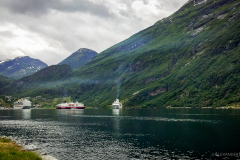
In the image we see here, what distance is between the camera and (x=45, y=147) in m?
60.1

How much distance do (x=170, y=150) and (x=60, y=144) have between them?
34916 millimetres

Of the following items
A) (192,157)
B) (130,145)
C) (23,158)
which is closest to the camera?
(23,158)

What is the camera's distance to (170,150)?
5372cm

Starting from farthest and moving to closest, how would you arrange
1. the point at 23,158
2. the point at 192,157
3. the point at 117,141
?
the point at 117,141, the point at 192,157, the point at 23,158

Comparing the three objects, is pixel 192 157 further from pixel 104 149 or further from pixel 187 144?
pixel 104 149

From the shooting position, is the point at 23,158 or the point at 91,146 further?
the point at 91,146

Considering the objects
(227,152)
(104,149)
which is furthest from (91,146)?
(227,152)

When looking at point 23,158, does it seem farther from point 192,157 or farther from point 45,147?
point 192,157

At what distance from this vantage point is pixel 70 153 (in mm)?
53156

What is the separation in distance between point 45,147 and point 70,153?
1171 cm

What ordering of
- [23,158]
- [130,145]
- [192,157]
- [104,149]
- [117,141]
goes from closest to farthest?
→ [23,158], [192,157], [104,149], [130,145], [117,141]

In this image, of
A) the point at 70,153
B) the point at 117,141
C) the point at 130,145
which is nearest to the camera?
the point at 70,153

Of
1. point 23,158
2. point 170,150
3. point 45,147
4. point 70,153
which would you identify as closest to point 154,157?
point 170,150

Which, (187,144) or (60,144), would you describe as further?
(60,144)
